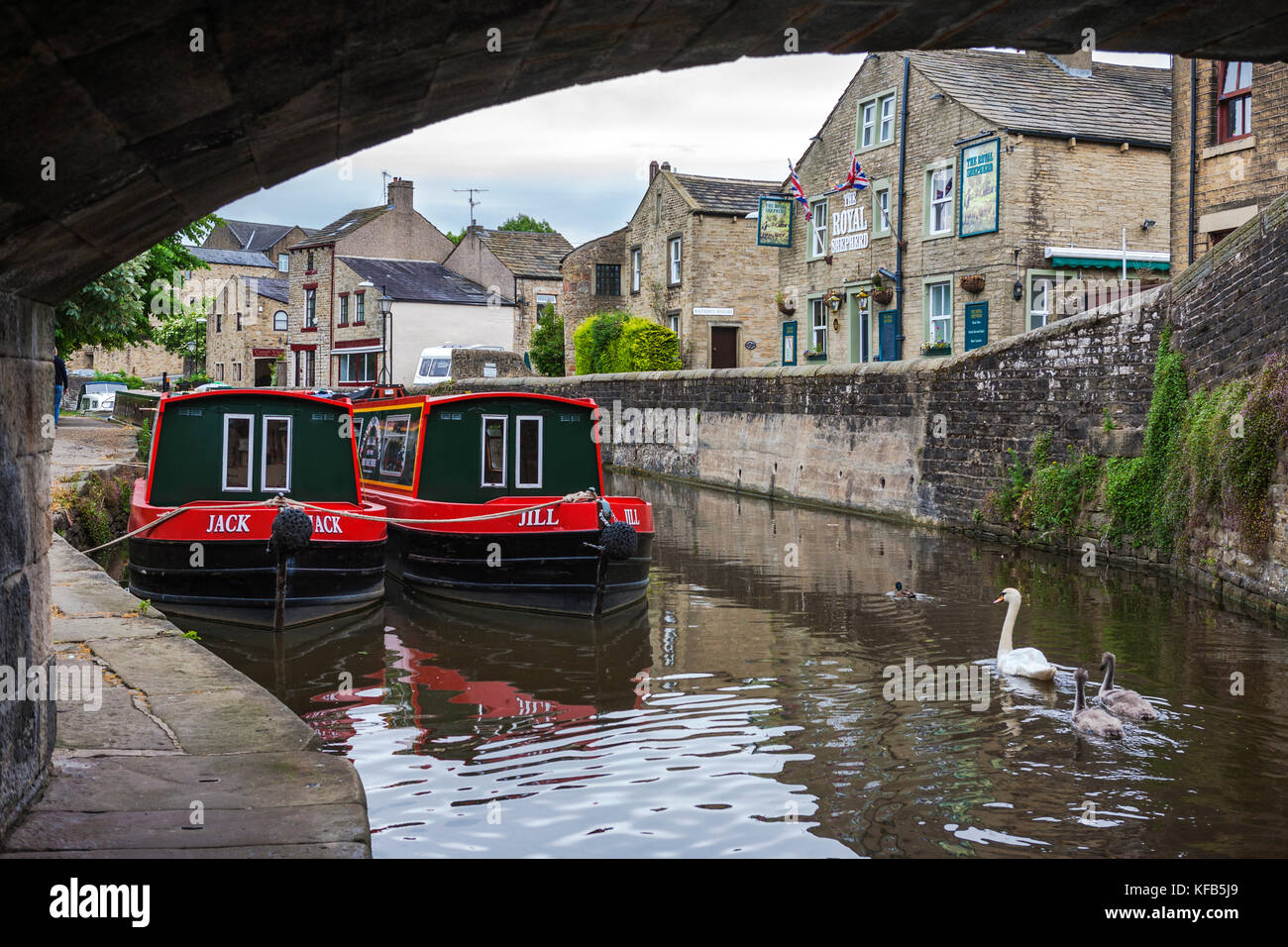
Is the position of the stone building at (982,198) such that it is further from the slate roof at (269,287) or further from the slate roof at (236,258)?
the slate roof at (236,258)

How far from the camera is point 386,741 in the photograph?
7.51 m

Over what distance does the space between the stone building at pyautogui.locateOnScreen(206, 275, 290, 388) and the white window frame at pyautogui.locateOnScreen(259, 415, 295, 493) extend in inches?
1689

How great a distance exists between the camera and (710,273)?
115 feet

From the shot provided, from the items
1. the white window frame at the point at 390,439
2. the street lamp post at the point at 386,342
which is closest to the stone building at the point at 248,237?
the street lamp post at the point at 386,342

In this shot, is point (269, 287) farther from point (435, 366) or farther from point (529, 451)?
point (529, 451)

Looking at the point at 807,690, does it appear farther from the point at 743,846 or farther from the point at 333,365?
the point at 333,365

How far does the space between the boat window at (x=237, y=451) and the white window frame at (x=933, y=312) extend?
16.7 meters

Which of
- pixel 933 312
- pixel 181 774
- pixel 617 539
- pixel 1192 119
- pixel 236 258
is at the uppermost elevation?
pixel 236 258

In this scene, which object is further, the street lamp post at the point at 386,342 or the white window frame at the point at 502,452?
the street lamp post at the point at 386,342

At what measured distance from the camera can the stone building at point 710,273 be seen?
35000 millimetres


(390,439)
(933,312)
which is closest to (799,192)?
(933,312)

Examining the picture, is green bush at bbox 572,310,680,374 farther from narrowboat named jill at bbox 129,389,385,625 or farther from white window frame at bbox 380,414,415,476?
narrowboat named jill at bbox 129,389,385,625

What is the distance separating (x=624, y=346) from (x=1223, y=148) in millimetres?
19591
